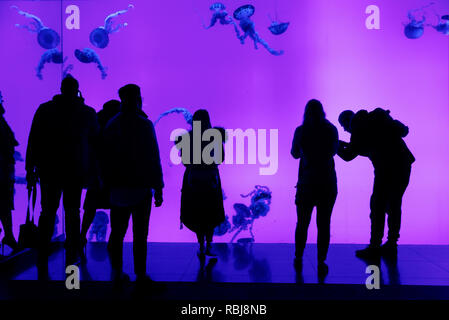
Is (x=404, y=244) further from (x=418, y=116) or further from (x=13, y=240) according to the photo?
(x=13, y=240)

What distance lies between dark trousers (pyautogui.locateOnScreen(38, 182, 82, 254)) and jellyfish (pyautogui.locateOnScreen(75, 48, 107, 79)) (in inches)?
85.8

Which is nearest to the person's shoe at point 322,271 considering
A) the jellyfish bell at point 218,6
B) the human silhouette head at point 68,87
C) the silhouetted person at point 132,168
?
the silhouetted person at point 132,168

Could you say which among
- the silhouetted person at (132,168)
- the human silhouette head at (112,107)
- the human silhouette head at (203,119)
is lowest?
the silhouetted person at (132,168)

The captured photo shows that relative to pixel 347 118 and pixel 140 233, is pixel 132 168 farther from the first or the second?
pixel 347 118

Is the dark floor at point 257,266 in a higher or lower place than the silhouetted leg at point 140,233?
lower

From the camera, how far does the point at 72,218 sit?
327 cm

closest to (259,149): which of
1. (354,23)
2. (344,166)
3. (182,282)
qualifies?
(344,166)

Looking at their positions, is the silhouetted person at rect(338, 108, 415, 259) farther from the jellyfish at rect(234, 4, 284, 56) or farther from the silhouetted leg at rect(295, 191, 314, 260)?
the jellyfish at rect(234, 4, 284, 56)

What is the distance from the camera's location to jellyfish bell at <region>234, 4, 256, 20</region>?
4750mm

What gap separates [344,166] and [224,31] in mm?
2185

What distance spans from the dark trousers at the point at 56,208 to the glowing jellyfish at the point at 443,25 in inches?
169

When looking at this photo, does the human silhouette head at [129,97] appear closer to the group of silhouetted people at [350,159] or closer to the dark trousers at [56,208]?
the dark trousers at [56,208]

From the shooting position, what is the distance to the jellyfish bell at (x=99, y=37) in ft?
16.0

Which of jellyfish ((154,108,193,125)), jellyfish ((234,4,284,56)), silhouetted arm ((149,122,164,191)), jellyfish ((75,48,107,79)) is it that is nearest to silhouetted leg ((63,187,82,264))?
silhouetted arm ((149,122,164,191))
